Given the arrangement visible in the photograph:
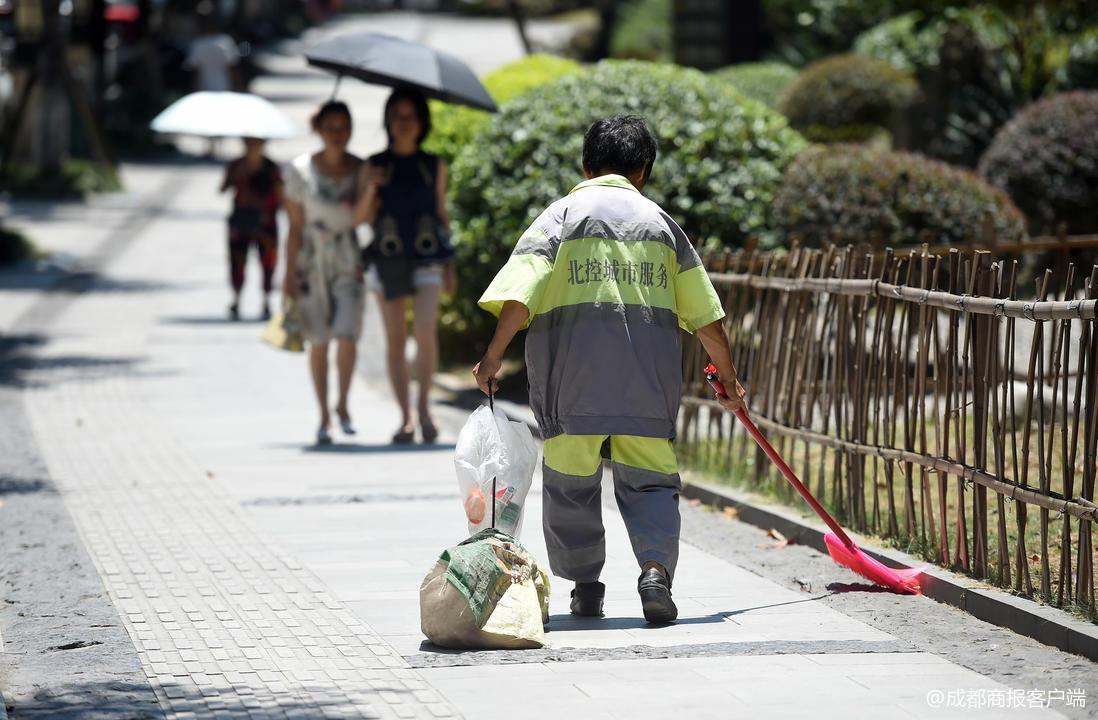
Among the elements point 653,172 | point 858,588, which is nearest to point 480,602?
point 858,588

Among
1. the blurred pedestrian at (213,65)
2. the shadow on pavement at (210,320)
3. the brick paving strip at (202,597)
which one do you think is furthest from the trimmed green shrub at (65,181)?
the brick paving strip at (202,597)

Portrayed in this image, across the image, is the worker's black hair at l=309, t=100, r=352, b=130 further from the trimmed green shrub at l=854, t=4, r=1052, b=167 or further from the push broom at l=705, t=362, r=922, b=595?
the trimmed green shrub at l=854, t=4, r=1052, b=167

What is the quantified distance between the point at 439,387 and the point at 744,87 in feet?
32.4

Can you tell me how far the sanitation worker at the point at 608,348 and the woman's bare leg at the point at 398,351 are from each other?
4103 mm

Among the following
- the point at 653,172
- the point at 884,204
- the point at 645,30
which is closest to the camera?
the point at 653,172

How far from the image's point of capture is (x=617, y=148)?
6086 mm

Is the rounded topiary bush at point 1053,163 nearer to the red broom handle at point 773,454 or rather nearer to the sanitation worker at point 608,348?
the red broom handle at point 773,454

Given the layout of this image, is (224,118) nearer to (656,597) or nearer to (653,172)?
(653,172)

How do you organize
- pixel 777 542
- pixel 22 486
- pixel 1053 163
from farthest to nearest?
pixel 1053 163
pixel 22 486
pixel 777 542

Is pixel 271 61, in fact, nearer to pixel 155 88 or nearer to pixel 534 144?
pixel 155 88

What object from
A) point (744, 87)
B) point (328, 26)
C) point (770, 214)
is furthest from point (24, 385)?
point (328, 26)

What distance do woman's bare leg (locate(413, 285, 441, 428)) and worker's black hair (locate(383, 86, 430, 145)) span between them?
0.88m

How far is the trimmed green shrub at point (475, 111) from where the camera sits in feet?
44.8

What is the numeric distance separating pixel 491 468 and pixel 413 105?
4.39 metres
